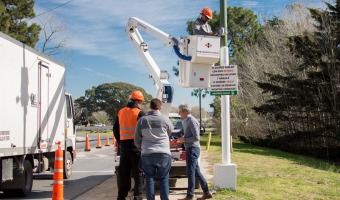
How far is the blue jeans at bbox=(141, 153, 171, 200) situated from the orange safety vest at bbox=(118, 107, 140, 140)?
1.05 meters

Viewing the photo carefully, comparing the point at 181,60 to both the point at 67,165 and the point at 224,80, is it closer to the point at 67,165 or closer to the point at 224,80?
the point at 224,80

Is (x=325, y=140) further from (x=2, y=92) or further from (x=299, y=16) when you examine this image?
(x=2, y=92)

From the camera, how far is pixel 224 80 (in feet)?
32.3

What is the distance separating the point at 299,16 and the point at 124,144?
2908cm

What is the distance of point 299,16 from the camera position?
34312 millimetres

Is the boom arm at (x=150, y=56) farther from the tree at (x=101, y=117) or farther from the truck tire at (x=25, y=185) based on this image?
the tree at (x=101, y=117)

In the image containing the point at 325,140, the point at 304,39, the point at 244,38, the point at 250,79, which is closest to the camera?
the point at 304,39

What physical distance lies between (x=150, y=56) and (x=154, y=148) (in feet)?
16.4

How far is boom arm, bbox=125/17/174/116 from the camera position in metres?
10.9

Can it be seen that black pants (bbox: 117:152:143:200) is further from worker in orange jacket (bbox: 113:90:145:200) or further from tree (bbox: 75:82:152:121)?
tree (bbox: 75:82:152:121)

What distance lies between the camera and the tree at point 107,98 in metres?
107

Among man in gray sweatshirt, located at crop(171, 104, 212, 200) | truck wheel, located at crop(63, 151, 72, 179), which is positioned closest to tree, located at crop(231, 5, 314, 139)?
truck wheel, located at crop(63, 151, 72, 179)

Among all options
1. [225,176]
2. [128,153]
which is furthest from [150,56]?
[128,153]

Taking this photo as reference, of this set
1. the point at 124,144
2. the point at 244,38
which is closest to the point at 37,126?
the point at 124,144
